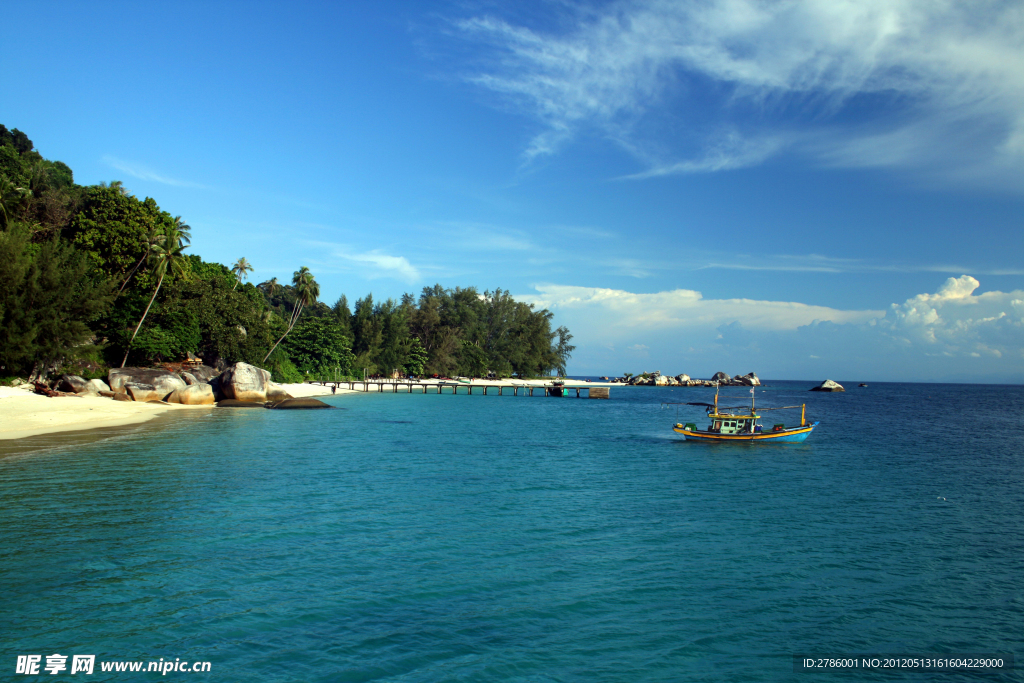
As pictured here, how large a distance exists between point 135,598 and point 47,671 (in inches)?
99.6

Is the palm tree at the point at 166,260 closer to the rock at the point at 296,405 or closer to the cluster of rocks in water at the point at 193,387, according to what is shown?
the cluster of rocks in water at the point at 193,387

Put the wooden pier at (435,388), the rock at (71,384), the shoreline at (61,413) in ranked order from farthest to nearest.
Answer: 1. the wooden pier at (435,388)
2. the rock at (71,384)
3. the shoreline at (61,413)

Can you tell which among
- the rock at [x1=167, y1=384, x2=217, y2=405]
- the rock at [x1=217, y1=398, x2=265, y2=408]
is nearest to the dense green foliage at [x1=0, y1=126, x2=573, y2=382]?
the rock at [x1=167, y1=384, x2=217, y2=405]

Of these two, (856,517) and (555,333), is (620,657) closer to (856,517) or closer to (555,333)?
(856,517)

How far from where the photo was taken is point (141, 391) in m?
49.4

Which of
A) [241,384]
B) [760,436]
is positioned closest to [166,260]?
[241,384]

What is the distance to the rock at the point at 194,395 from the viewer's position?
2053 inches

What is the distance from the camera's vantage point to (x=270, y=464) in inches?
1003

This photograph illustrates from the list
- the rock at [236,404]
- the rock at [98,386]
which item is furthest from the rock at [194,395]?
the rock at [98,386]

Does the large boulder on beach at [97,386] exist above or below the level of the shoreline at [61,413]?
above

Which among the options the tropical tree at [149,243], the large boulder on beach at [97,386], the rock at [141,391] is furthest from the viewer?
the tropical tree at [149,243]

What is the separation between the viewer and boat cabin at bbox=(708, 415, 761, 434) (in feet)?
Answer: 125

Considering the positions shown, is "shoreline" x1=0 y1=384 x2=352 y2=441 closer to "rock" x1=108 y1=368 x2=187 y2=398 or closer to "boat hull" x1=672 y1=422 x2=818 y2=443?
"rock" x1=108 y1=368 x2=187 y2=398

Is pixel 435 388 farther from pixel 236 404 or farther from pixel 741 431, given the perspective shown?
pixel 741 431
